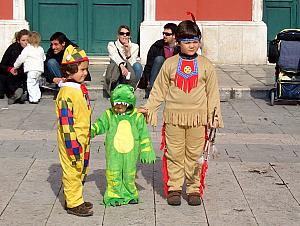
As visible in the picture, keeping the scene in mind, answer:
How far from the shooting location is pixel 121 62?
43.0 ft

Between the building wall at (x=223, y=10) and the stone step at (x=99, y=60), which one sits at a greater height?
the building wall at (x=223, y=10)

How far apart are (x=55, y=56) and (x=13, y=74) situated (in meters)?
0.77

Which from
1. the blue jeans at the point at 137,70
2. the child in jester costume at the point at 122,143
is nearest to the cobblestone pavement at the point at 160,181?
the child in jester costume at the point at 122,143

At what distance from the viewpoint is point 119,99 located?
714 cm

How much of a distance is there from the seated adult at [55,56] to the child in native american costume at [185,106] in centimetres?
587

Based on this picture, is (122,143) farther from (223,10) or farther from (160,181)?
(223,10)

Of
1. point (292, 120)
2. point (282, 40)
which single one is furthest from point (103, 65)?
point (292, 120)

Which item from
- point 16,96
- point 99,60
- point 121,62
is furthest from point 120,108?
point 99,60

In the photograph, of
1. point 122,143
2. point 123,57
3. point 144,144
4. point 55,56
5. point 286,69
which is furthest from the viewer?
point 55,56

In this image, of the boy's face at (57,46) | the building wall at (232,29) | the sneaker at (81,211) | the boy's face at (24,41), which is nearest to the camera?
the sneaker at (81,211)

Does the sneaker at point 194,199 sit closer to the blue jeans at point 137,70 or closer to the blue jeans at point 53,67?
the blue jeans at point 137,70

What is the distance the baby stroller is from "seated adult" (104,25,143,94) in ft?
7.43

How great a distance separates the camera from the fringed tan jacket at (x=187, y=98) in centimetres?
724

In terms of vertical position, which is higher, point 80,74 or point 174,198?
point 80,74
